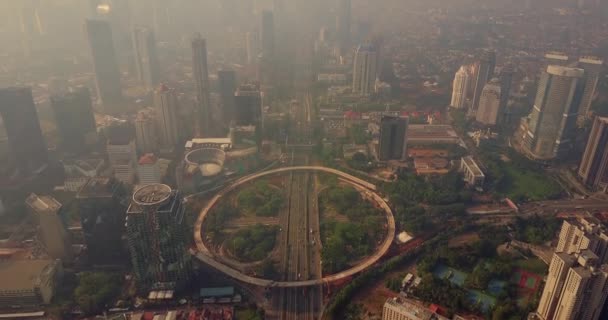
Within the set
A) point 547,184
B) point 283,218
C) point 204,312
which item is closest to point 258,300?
point 204,312

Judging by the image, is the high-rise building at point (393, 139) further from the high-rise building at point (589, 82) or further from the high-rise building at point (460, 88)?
the high-rise building at point (589, 82)

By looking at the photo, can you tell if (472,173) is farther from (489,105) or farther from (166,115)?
(166,115)

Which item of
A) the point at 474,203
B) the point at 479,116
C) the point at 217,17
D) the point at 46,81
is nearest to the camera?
the point at 474,203

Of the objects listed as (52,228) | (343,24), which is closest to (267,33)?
(343,24)

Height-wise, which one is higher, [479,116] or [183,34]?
[183,34]

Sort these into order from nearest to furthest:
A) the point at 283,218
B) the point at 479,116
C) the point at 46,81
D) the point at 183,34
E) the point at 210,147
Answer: the point at 283,218 → the point at 210,147 → the point at 479,116 → the point at 46,81 → the point at 183,34

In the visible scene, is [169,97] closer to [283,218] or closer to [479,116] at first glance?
[283,218]

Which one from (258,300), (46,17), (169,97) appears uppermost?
(46,17)
